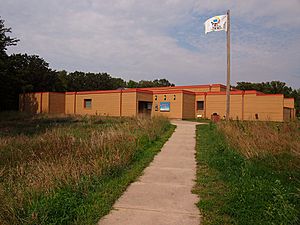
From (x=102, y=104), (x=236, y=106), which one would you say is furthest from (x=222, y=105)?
(x=102, y=104)

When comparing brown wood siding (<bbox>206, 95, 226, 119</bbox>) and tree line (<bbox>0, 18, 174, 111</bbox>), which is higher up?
tree line (<bbox>0, 18, 174, 111</bbox>)

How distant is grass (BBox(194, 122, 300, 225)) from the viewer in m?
4.12

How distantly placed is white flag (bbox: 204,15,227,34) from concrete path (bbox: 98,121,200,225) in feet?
49.2

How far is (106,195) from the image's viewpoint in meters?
5.04

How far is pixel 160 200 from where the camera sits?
496 centimetres

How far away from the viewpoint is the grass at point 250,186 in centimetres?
412

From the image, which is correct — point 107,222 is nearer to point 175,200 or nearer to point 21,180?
point 175,200

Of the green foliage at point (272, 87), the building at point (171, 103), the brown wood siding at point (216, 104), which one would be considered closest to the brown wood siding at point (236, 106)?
the building at point (171, 103)

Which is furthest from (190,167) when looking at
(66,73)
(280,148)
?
(66,73)

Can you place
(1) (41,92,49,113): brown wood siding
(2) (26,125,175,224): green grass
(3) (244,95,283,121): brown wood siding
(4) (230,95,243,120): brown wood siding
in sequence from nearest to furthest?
(2) (26,125,175,224): green grass < (3) (244,95,283,121): brown wood siding < (4) (230,95,243,120): brown wood siding < (1) (41,92,49,113): brown wood siding

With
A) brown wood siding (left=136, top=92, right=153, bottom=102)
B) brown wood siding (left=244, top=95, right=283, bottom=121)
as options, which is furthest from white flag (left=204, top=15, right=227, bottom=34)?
brown wood siding (left=136, top=92, right=153, bottom=102)

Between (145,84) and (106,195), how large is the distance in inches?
3165

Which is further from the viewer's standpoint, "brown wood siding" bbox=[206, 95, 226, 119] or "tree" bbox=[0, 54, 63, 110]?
"tree" bbox=[0, 54, 63, 110]

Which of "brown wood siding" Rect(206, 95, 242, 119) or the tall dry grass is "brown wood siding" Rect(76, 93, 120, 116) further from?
the tall dry grass
